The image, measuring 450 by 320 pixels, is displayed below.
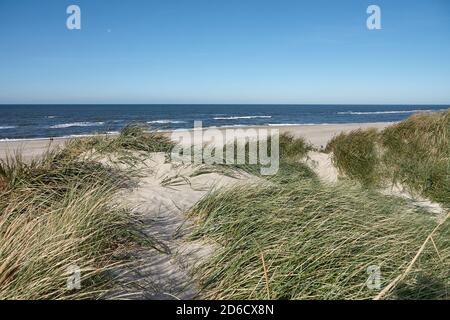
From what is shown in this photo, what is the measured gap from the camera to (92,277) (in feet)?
7.83

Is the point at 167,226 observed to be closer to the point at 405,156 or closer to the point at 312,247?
the point at 312,247

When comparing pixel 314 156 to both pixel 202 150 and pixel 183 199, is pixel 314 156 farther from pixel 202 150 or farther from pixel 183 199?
pixel 183 199

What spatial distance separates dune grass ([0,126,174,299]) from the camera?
223cm

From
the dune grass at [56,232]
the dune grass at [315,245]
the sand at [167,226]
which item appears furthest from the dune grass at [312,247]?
the dune grass at [56,232]

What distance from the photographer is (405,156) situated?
279 inches

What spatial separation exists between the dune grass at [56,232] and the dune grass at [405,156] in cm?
481

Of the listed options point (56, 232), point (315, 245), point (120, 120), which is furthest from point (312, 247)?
point (120, 120)

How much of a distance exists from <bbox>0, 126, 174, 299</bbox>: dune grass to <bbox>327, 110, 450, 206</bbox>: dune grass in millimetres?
4813

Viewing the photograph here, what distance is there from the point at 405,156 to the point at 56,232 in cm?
692

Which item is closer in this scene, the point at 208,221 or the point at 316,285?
the point at 316,285

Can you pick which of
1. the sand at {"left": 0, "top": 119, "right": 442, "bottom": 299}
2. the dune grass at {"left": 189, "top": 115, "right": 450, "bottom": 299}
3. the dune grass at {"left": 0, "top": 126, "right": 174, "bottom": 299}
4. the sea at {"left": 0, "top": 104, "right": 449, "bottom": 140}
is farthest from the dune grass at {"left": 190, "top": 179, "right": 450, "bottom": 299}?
the sea at {"left": 0, "top": 104, "right": 449, "bottom": 140}

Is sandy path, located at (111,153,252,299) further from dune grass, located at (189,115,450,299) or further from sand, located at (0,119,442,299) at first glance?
dune grass, located at (189,115,450,299)
